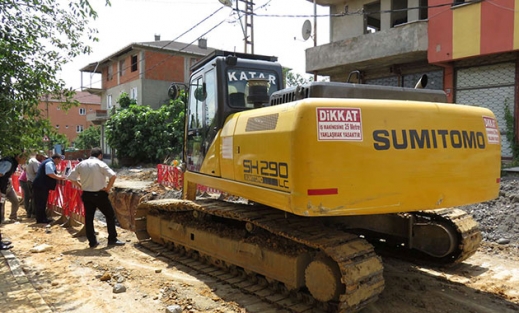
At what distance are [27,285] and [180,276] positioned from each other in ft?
5.89

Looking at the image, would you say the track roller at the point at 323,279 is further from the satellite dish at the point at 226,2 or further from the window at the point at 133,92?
the window at the point at 133,92

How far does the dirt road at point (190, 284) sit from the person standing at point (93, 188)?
325mm

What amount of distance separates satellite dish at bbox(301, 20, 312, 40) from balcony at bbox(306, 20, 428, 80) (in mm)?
689

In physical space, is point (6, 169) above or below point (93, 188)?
above

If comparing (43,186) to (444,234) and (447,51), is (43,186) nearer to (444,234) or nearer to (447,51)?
(444,234)

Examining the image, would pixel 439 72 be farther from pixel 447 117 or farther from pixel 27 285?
pixel 27 285

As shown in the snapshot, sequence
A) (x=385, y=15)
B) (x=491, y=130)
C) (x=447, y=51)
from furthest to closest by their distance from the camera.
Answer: (x=385, y=15)
(x=447, y=51)
(x=491, y=130)

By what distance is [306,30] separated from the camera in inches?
647

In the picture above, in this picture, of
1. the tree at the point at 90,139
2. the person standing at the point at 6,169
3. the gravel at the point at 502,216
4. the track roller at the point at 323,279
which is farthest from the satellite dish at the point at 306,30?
the tree at the point at 90,139

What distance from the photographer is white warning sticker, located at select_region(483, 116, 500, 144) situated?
4059 millimetres

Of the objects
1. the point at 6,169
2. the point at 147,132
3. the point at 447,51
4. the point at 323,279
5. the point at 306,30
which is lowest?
the point at 323,279

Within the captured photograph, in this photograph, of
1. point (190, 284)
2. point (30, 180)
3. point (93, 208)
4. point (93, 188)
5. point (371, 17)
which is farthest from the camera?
point (371, 17)

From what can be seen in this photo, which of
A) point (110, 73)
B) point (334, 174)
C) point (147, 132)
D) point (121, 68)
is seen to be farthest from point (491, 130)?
point (110, 73)

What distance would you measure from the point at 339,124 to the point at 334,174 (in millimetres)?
424
